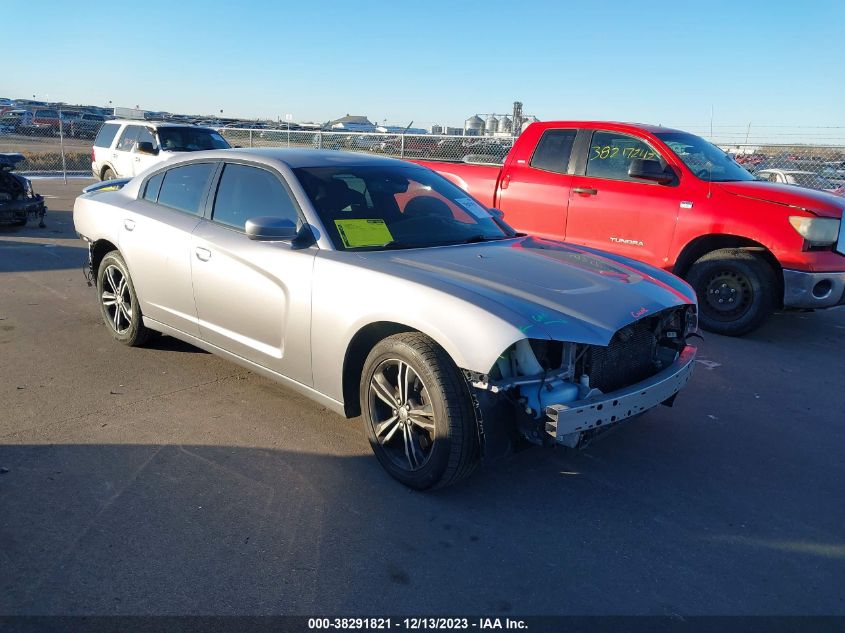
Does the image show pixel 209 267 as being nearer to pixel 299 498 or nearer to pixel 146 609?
pixel 299 498

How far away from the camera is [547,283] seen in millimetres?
3406

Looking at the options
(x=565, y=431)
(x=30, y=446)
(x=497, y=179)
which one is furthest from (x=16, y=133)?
(x=565, y=431)

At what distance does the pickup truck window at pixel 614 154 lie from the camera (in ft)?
23.0

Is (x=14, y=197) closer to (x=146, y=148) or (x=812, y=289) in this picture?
(x=146, y=148)

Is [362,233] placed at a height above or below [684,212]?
below

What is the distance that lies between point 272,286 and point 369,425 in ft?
3.26

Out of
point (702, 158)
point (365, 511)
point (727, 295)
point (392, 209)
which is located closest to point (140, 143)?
point (702, 158)

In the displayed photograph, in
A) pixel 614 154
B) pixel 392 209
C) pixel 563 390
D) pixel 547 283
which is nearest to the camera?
pixel 563 390

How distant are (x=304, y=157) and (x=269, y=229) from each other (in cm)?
94

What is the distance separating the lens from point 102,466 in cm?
349

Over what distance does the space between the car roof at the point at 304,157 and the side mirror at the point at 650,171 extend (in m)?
2.84

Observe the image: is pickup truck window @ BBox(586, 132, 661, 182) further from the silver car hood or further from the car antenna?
the silver car hood

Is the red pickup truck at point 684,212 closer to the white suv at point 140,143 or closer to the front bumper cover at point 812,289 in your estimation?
the front bumper cover at point 812,289

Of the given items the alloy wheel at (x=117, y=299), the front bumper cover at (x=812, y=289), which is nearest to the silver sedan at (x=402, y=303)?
the alloy wheel at (x=117, y=299)
